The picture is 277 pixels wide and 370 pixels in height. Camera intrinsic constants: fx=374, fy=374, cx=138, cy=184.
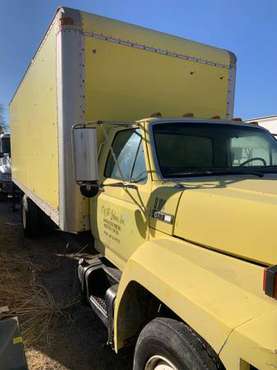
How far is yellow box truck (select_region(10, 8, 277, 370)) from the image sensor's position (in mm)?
1869

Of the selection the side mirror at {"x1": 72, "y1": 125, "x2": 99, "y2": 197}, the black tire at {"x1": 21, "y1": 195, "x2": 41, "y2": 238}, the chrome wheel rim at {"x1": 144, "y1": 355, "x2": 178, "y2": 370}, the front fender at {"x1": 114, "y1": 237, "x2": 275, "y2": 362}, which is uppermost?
the side mirror at {"x1": 72, "y1": 125, "x2": 99, "y2": 197}

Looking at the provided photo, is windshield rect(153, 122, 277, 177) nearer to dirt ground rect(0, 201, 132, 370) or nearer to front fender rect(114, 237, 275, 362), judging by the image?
front fender rect(114, 237, 275, 362)

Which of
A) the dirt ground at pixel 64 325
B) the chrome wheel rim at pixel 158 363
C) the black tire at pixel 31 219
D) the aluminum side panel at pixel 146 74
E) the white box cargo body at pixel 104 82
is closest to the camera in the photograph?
the chrome wheel rim at pixel 158 363

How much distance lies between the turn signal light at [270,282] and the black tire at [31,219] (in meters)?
6.50

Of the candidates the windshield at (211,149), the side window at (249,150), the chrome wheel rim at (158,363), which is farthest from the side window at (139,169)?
the chrome wheel rim at (158,363)

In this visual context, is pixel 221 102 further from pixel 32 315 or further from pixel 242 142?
pixel 32 315

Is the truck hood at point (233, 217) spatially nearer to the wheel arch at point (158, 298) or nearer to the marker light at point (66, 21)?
the wheel arch at point (158, 298)

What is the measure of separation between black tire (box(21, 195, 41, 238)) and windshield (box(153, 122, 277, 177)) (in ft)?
16.1

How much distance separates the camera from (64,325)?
13.8 ft

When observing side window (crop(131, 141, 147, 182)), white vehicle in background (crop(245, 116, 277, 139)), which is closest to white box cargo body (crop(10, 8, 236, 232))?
side window (crop(131, 141, 147, 182))

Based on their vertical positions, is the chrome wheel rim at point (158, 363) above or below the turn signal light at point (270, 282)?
below

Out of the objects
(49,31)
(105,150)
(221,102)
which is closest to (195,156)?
(105,150)

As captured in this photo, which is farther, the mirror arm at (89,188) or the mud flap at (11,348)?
the mirror arm at (89,188)

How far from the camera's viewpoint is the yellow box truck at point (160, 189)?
187 centimetres
